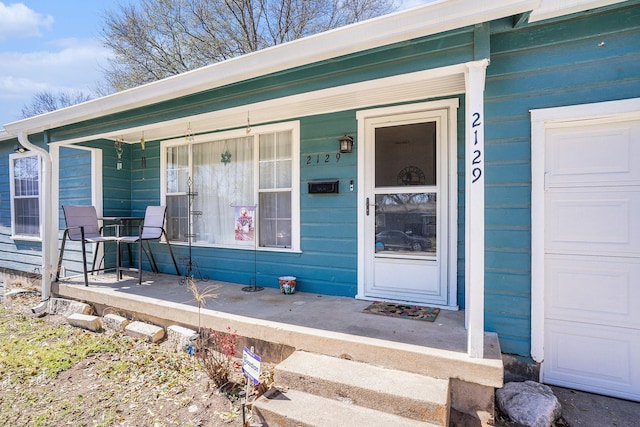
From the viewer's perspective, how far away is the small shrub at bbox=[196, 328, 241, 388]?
2.48 m

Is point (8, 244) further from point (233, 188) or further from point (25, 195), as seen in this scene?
point (233, 188)

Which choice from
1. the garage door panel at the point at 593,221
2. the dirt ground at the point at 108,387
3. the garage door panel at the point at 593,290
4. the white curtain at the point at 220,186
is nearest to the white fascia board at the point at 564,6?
the garage door panel at the point at 593,221

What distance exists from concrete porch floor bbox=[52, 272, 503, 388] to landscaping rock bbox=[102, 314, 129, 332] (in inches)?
3.8

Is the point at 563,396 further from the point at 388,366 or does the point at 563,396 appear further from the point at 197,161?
the point at 197,161

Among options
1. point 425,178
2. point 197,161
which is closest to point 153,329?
point 197,161

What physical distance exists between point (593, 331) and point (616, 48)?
75.8 inches

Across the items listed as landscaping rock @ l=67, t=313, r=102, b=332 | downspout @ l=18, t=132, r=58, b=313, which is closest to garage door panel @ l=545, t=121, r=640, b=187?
landscaping rock @ l=67, t=313, r=102, b=332

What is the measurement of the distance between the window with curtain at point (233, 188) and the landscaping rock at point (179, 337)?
1318mm

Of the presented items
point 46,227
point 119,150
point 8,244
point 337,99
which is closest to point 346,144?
point 337,99

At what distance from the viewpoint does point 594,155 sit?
7.66 ft

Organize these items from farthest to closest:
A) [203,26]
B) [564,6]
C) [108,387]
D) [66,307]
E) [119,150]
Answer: [203,26]
[119,150]
[66,307]
[108,387]
[564,6]

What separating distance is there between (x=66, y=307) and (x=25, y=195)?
329 centimetres

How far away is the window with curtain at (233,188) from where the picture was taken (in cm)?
404

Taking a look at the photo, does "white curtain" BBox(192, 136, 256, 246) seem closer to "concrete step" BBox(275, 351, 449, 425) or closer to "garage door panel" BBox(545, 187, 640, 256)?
"concrete step" BBox(275, 351, 449, 425)
